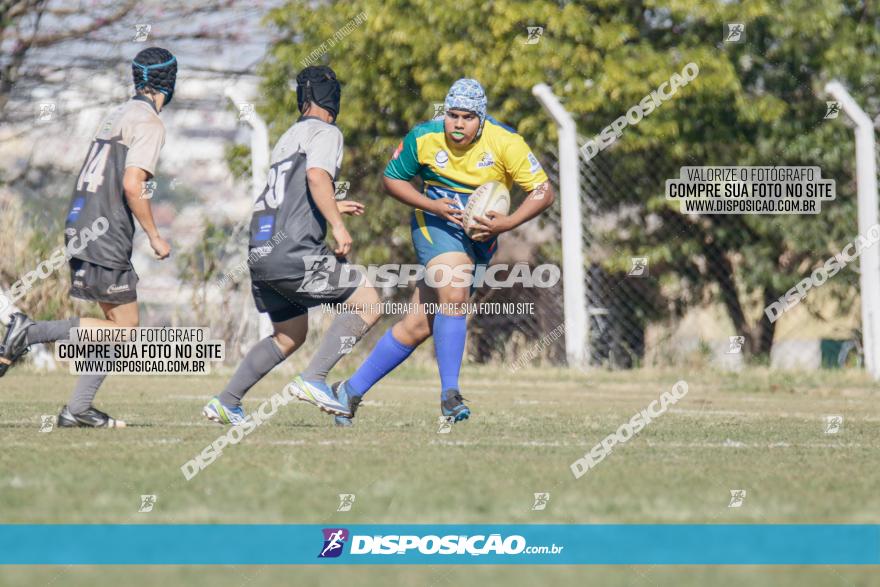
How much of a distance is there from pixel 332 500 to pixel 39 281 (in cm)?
1038

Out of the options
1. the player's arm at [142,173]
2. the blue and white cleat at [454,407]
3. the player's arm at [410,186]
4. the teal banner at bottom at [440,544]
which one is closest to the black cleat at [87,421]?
the player's arm at [142,173]

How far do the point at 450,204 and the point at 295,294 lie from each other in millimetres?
1072

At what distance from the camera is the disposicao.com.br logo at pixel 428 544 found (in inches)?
164

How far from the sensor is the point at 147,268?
16.5 metres

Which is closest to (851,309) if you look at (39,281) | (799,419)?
(799,419)

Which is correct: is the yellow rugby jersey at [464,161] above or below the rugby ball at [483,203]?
above

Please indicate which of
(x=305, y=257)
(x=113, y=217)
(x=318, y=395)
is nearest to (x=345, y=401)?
(x=318, y=395)

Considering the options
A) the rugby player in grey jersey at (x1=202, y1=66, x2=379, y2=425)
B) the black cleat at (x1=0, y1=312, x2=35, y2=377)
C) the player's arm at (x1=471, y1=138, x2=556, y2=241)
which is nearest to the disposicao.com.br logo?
the rugby player in grey jersey at (x1=202, y1=66, x2=379, y2=425)

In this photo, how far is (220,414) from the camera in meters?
7.52

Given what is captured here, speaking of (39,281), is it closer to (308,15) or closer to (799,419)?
(308,15)

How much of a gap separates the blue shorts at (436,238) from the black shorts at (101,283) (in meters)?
1.61

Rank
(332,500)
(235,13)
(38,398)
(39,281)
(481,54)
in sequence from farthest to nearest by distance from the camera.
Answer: (235,13) < (481,54) < (39,281) < (38,398) < (332,500)

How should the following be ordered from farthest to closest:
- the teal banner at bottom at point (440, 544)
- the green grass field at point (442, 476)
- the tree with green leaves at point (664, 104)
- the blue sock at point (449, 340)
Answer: the tree with green leaves at point (664, 104)
the blue sock at point (449, 340)
the teal banner at bottom at point (440, 544)
the green grass field at point (442, 476)

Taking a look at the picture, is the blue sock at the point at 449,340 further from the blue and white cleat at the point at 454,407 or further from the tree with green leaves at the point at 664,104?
the tree with green leaves at the point at 664,104
